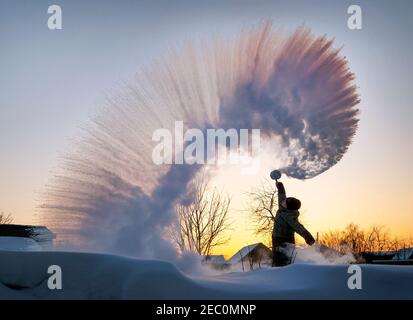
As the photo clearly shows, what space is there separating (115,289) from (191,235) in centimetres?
3813

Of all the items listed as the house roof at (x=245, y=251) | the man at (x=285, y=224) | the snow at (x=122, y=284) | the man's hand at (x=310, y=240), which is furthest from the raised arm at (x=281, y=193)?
the house roof at (x=245, y=251)

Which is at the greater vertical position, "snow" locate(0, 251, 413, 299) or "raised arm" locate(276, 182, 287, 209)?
"raised arm" locate(276, 182, 287, 209)

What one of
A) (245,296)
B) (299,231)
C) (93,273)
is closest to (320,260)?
Result: (299,231)

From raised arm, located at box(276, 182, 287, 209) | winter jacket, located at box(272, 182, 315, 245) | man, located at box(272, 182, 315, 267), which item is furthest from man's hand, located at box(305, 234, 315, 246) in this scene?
raised arm, located at box(276, 182, 287, 209)

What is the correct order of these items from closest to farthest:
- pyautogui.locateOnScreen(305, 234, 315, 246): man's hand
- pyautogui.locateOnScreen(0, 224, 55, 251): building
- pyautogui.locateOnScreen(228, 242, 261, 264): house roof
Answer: pyautogui.locateOnScreen(0, 224, 55, 251): building, pyautogui.locateOnScreen(305, 234, 315, 246): man's hand, pyautogui.locateOnScreen(228, 242, 261, 264): house roof

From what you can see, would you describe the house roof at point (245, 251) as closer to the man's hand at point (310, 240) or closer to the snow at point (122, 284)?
the man's hand at point (310, 240)

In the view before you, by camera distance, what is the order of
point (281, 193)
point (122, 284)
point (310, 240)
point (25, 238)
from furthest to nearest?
point (310, 240), point (281, 193), point (25, 238), point (122, 284)

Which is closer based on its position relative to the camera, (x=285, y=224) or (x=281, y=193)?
(x=281, y=193)

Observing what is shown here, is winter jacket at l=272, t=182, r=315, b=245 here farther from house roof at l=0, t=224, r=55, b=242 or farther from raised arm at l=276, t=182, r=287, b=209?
house roof at l=0, t=224, r=55, b=242

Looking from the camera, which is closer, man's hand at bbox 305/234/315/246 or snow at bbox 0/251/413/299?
snow at bbox 0/251/413/299

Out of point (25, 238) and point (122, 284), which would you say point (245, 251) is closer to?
point (25, 238)

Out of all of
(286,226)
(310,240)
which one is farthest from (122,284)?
(310,240)

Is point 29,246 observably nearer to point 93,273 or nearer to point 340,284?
point 93,273
